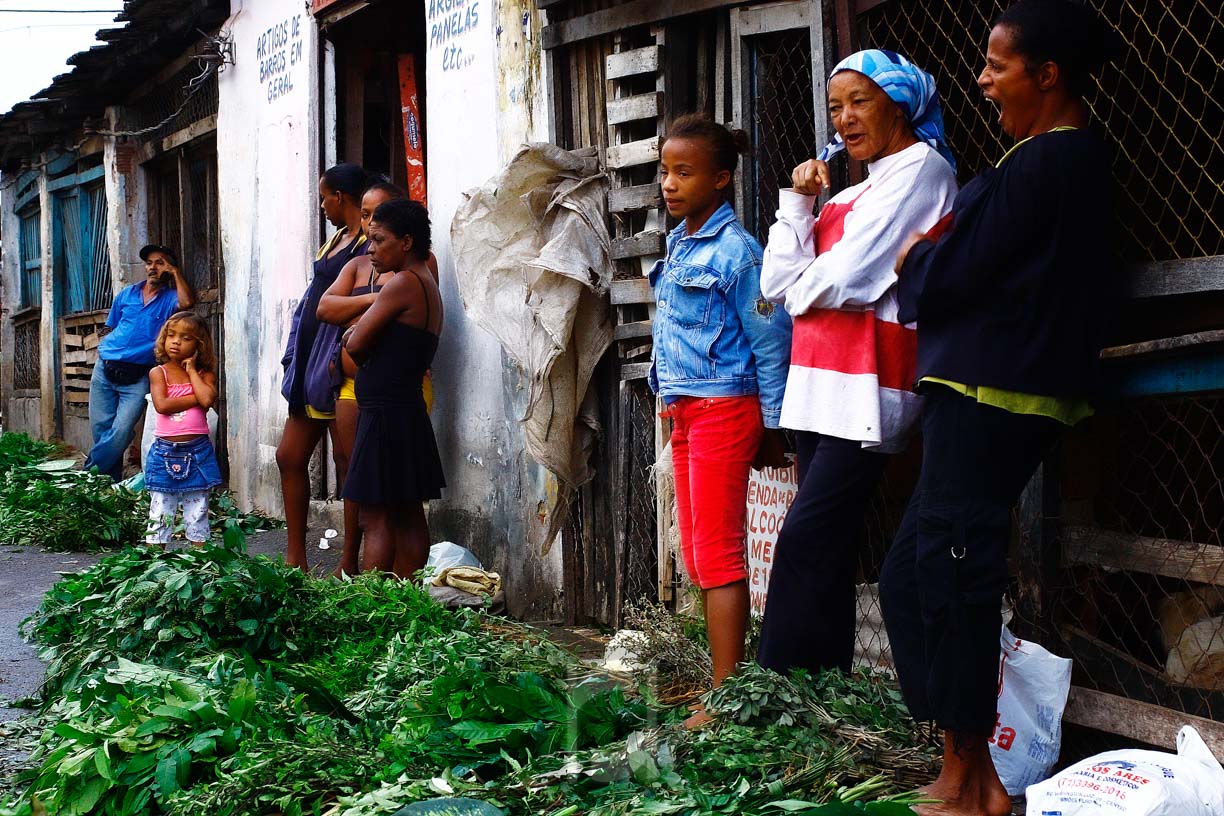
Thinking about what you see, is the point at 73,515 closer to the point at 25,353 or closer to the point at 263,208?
the point at 263,208

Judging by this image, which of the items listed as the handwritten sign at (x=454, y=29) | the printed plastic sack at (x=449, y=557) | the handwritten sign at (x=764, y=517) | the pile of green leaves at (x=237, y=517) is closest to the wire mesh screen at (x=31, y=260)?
the pile of green leaves at (x=237, y=517)

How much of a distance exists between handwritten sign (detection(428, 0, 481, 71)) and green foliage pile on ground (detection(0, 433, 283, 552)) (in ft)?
10.8

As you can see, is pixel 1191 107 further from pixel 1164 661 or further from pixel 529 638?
pixel 529 638

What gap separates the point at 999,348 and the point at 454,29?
183 inches

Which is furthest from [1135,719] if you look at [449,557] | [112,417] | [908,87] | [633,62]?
[112,417]

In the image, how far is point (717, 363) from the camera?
4.04m

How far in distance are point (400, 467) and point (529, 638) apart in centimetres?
132

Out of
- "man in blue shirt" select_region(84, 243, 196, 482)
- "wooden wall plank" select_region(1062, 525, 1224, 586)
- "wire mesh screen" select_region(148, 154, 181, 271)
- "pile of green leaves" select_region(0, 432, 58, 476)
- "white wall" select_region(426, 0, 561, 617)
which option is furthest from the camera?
"pile of green leaves" select_region(0, 432, 58, 476)

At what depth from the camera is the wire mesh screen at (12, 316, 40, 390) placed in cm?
1648

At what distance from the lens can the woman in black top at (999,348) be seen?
2969 millimetres

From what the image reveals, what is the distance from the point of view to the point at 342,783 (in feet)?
10.6

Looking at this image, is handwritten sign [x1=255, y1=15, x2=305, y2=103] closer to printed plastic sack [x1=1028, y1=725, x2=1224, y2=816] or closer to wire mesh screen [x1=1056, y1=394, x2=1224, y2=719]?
wire mesh screen [x1=1056, y1=394, x2=1224, y2=719]

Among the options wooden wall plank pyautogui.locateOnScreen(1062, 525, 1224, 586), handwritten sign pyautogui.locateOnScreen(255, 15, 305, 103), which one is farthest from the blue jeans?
wooden wall plank pyautogui.locateOnScreen(1062, 525, 1224, 586)

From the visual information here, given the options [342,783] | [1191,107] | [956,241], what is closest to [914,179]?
[956,241]
